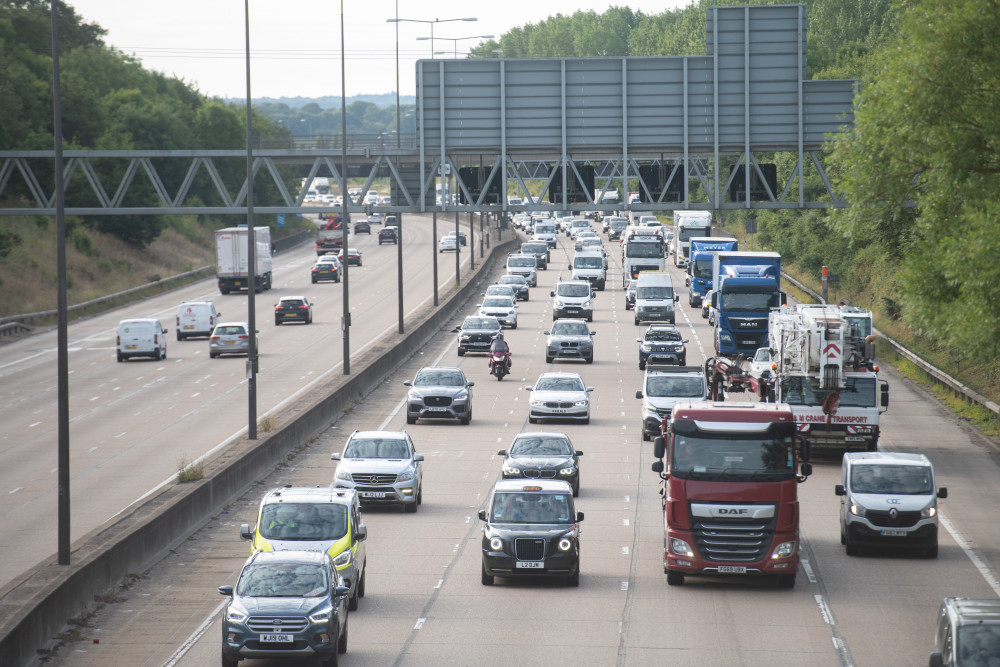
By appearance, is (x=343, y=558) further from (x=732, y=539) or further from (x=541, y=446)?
(x=541, y=446)

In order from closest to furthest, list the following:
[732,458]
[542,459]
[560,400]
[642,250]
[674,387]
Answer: [732,458], [542,459], [674,387], [560,400], [642,250]

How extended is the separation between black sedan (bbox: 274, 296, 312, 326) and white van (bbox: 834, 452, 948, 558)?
47331 mm

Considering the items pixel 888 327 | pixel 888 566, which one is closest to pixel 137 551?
pixel 888 566

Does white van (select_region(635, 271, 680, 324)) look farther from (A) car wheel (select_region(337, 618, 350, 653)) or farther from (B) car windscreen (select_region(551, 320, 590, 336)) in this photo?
(A) car wheel (select_region(337, 618, 350, 653))

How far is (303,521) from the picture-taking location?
67.6ft

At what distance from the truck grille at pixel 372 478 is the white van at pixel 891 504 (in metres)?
8.74

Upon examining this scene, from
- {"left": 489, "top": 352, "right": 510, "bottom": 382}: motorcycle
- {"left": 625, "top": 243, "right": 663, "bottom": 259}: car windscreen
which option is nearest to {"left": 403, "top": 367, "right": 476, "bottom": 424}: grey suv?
{"left": 489, "top": 352, "right": 510, "bottom": 382}: motorcycle

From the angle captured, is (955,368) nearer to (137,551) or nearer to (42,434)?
(42,434)

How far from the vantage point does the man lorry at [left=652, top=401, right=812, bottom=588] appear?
70.6ft

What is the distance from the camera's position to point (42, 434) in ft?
130

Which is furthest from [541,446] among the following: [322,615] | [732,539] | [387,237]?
[387,237]

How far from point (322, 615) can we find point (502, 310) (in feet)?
165

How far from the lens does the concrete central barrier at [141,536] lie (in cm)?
1811

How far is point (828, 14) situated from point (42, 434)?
97.2 metres
